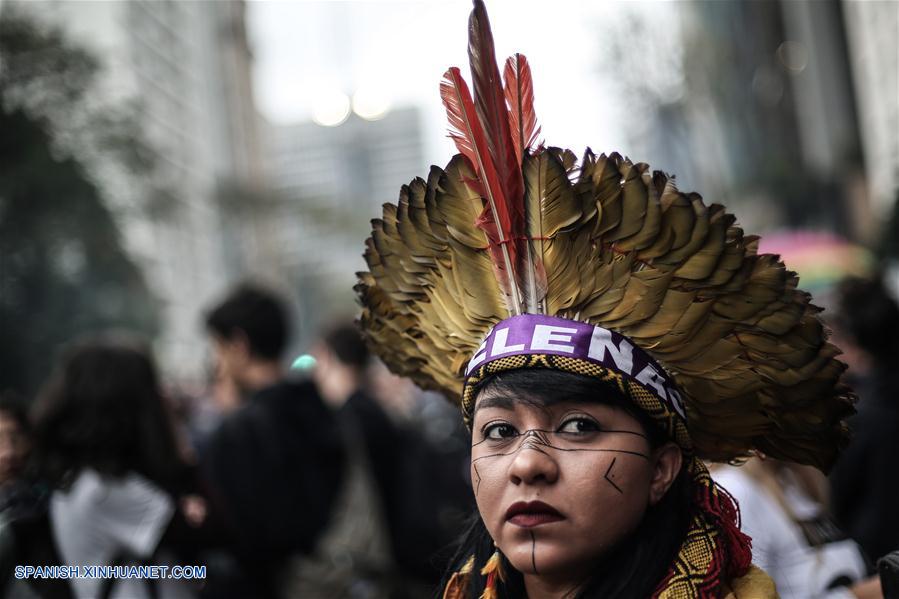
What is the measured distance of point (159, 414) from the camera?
3.39 m

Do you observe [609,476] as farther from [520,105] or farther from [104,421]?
[104,421]

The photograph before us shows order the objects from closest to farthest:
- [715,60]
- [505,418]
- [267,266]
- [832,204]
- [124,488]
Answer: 1. [505,418]
2. [124,488]
3. [715,60]
4. [832,204]
5. [267,266]

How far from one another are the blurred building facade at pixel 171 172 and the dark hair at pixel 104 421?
16.7ft

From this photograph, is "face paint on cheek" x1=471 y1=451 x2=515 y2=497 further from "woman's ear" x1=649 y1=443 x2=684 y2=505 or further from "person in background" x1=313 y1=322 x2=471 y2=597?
"person in background" x1=313 y1=322 x2=471 y2=597

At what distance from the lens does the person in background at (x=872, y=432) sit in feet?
14.2

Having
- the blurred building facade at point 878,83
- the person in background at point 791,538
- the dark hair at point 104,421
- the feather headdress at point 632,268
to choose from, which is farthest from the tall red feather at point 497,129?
the blurred building facade at point 878,83

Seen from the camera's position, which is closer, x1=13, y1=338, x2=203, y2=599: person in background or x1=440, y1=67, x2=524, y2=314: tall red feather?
x1=440, y1=67, x2=524, y2=314: tall red feather

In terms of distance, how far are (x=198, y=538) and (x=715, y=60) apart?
2778 centimetres

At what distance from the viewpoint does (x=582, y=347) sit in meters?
1.93

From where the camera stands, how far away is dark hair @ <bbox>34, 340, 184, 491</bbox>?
3221 millimetres

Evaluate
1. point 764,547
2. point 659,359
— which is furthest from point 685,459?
point 764,547

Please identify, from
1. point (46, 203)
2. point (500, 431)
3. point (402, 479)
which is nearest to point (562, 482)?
point (500, 431)

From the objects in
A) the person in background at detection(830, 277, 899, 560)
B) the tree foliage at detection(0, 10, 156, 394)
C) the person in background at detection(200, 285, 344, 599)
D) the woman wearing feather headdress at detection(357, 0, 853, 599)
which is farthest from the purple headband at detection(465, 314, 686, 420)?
the tree foliage at detection(0, 10, 156, 394)

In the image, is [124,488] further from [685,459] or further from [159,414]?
[685,459]
